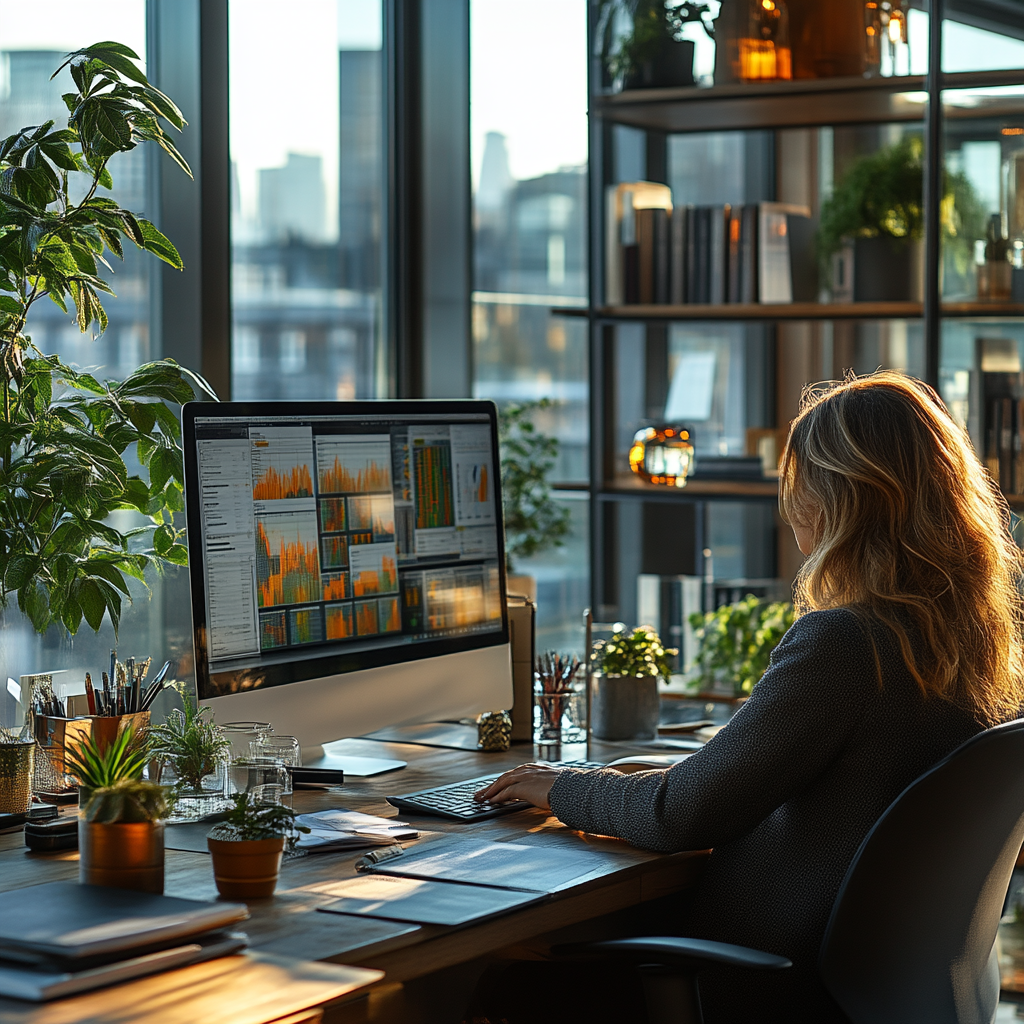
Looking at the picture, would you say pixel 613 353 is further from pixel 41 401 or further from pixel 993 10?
pixel 41 401

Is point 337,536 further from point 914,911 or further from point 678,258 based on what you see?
point 678,258

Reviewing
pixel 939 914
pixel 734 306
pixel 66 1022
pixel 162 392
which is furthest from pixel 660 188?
pixel 66 1022

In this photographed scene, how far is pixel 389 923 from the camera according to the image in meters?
1.47

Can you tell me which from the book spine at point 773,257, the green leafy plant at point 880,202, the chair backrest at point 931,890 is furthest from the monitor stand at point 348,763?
the green leafy plant at point 880,202

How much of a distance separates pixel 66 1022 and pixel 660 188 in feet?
9.22

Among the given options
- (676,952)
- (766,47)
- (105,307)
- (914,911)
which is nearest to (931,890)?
(914,911)

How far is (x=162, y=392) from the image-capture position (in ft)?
6.99

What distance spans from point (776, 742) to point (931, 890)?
22 cm

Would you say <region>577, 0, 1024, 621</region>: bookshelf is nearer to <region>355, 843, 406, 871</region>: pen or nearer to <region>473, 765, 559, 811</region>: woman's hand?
<region>473, 765, 559, 811</region>: woman's hand

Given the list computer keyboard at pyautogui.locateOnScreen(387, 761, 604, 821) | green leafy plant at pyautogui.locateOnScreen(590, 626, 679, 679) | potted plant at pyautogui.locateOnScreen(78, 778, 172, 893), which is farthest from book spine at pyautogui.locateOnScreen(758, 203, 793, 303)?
potted plant at pyautogui.locateOnScreen(78, 778, 172, 893)

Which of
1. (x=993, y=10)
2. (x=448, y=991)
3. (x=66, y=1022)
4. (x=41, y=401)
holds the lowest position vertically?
(x=448, y=991)

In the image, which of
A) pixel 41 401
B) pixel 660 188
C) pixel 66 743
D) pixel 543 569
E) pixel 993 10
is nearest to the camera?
pixel 66 743

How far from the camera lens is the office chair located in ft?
4.89

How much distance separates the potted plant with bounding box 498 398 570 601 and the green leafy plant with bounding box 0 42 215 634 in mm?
1415
